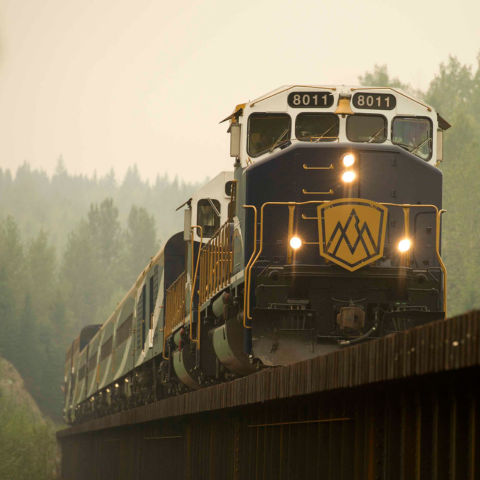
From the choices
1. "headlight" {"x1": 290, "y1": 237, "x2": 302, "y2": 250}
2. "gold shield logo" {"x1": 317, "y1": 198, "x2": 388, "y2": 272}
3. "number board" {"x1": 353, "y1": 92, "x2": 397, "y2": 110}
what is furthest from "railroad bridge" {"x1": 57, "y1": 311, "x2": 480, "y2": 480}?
"number board" {"x1": 353, "y1": 92, "x2": 397, "y2": 110}

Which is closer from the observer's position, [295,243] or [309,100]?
[295,243]

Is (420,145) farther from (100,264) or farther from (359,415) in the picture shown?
(100,264)

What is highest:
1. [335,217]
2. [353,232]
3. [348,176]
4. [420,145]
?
[420,145]

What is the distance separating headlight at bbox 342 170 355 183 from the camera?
1175cm

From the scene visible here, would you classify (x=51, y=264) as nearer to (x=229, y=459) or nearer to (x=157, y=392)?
(x=157, y=392)

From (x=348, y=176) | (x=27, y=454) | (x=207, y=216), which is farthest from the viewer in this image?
(x=27, y=454)

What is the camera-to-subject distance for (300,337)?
434 inches

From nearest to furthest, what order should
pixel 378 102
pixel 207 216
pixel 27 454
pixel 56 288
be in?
pixel 378 102 < pixel 207 216 < pixel 27 454 < pixel 56 288

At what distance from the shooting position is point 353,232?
1115 cm

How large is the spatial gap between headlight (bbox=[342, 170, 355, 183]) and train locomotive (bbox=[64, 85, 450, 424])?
1 centimetres

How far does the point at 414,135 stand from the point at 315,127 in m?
1.39

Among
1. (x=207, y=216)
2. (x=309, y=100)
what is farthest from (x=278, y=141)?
(x=207, y=216)

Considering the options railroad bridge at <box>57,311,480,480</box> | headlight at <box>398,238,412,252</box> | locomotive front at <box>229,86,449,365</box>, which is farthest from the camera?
headlight at <box>398,238,412,252</box>

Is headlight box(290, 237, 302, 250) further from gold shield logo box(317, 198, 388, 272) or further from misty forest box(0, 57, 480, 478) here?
misty forest box(0, 57, 480, 478)
